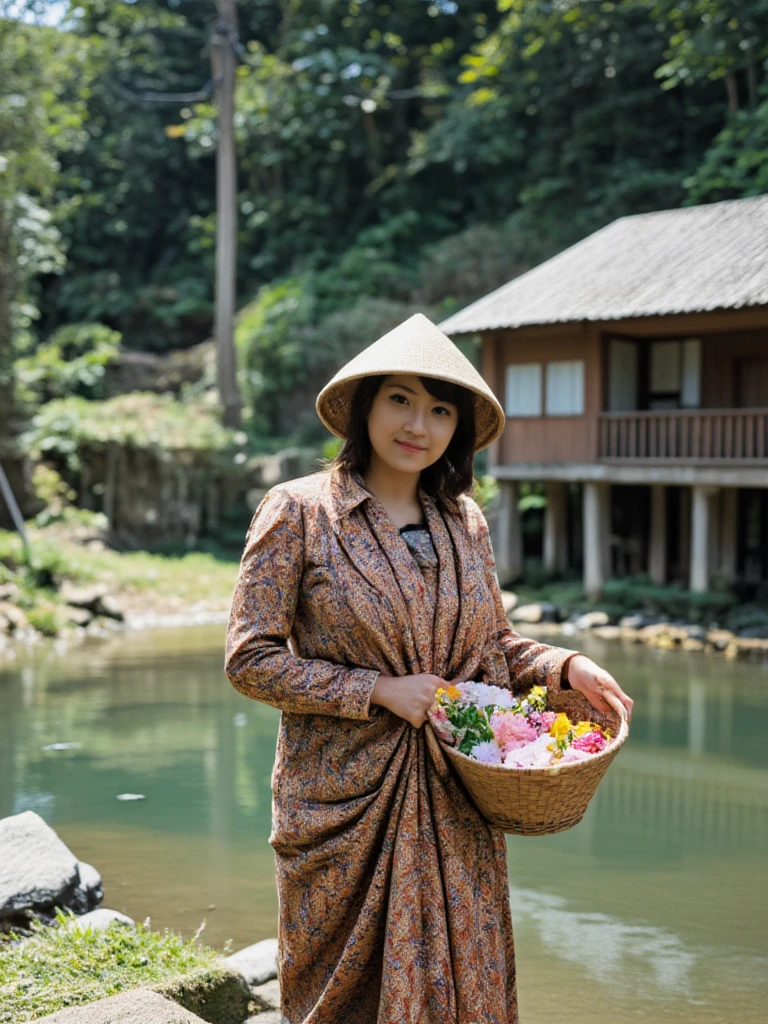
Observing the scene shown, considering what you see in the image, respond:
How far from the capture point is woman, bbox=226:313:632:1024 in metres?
2.50

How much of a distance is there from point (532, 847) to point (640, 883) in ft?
2.56

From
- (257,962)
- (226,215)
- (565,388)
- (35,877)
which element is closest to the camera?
(257,962)

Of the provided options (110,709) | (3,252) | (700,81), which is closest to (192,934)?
(110,709)

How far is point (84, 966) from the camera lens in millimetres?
3625

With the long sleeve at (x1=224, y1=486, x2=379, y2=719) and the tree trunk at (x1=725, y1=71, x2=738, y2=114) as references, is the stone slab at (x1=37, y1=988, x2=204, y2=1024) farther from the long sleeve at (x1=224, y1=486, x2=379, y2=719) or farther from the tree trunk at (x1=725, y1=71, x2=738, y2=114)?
the tree trunk at (x1=725, y1=71, x2=738, y2=114)

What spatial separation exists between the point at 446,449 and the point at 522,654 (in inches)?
21.7

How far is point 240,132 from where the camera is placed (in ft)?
92.4

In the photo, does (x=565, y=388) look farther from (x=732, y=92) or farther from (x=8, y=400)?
(x=8, y=400)

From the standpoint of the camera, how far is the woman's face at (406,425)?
8.90 ft

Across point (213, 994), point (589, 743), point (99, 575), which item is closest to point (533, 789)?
point (589, 743)

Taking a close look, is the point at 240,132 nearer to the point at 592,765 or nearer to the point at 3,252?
the point at 3,252

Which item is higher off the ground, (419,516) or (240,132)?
(240,132)

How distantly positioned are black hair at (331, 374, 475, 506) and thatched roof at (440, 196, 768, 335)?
1089 cm

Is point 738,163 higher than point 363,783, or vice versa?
point 738,163
